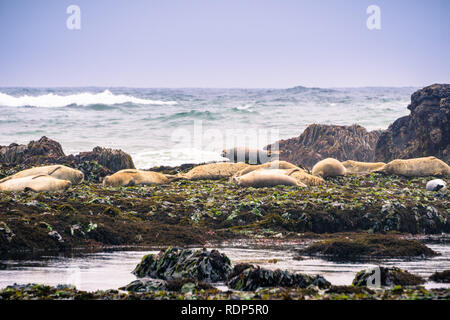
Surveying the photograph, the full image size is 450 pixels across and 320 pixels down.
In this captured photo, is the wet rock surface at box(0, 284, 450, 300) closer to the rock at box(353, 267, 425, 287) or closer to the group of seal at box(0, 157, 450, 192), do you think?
the rock at box(353, 267, 425, 287)

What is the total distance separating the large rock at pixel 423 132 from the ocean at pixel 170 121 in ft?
24.2

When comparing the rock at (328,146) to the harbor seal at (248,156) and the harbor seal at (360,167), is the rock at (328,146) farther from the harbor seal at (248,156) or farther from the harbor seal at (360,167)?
the harbor seal at (360,167)

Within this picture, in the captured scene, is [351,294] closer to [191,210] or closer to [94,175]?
[191,210]

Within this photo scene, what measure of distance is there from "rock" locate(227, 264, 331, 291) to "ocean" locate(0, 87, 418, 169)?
18599 millimetres

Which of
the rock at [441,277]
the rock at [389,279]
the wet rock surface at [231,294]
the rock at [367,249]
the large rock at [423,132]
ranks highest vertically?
the large rock at [423,132]

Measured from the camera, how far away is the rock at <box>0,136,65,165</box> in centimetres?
2309

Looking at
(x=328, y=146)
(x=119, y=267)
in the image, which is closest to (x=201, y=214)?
(x=119, y=267)

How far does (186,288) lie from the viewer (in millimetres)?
7961

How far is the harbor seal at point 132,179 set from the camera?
1873 cm

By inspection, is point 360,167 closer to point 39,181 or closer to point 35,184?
point 39,181

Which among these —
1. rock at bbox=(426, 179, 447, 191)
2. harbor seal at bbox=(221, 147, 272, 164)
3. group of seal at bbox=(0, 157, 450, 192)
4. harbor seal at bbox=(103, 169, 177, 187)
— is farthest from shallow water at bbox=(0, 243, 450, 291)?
harbor seal at bbox=(221, 147, 272, 164)

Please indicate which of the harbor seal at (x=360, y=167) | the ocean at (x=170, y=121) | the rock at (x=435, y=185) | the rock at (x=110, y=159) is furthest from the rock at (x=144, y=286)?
the ocean at (x=170, y=121)
